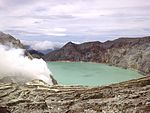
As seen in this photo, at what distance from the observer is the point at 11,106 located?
32.7m

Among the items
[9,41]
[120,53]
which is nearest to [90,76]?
[9,41]

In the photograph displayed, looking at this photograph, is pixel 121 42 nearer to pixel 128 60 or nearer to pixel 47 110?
pixel 128 60

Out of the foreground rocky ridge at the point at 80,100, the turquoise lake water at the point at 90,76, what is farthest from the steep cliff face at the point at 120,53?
the foreground rocky ridge at the point at 80,100

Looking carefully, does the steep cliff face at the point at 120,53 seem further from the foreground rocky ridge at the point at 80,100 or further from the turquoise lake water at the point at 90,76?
the foreground rocky ridge at the point at 80,100

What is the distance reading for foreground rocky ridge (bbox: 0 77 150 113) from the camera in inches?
1075

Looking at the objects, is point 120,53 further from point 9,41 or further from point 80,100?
point 80,100

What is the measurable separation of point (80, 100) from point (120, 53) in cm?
15078

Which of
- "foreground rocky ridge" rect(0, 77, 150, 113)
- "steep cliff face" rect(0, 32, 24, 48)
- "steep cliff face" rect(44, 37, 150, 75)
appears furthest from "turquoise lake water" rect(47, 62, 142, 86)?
"foreground rocky ridge" rect(0, 77, 150, 113)

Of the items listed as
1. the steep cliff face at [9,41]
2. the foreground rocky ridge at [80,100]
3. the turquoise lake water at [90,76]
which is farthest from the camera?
the steep cliff face at [9,41]

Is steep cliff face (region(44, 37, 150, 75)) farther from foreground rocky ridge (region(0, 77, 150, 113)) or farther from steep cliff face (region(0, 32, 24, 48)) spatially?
foreground rocky ridge (region(0, 77, 150, 113))

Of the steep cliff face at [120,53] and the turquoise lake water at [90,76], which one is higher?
the steep cliff face at [120,53]

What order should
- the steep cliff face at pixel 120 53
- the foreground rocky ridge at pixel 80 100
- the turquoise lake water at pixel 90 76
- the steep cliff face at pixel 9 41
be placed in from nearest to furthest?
the foreground rocky ridge at pixel 80 100 → the turquoise lake water at pixel 90 76 → the steep cliff face at pixel 9 41 → the steep cliff face at pixel 120 53

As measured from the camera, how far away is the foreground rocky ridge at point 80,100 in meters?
27.3

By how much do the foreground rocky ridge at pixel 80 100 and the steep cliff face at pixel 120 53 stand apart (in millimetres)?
105161
